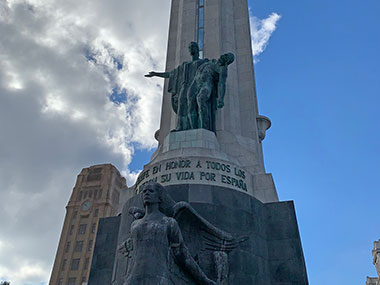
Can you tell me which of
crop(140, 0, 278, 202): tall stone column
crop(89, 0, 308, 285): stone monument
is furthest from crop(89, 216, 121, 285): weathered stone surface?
crop(140, 0, 278, 202): tall stone column

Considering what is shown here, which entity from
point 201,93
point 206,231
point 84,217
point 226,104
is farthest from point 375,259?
point 206,231

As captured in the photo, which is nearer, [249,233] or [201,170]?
[249,233]

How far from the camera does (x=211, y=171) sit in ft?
40.0

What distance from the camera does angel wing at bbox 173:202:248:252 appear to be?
33.0 feet

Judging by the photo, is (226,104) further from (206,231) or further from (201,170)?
(206,231)

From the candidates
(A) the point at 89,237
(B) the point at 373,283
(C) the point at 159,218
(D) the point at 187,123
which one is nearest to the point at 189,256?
(C) the point at 159,218

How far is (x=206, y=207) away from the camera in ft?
36.6

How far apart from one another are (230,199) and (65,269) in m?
68.1

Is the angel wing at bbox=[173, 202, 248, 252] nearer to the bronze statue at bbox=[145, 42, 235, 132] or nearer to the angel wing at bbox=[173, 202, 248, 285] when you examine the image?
the angel wing at bbox=[173, 202, 248, 285]

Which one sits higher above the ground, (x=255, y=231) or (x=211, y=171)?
(x=211, y=171)

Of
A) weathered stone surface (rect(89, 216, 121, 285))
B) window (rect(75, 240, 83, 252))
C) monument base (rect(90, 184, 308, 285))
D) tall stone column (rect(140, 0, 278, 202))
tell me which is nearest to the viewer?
monument base (rect(90, 184, 308, 285))

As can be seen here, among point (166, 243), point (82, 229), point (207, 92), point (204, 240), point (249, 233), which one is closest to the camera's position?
point (166, 243)

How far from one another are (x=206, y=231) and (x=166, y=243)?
1692 millimetres

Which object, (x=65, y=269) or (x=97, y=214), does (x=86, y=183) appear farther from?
(x=65, y=269)
